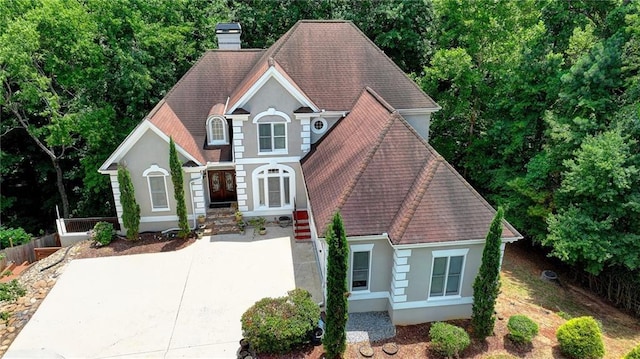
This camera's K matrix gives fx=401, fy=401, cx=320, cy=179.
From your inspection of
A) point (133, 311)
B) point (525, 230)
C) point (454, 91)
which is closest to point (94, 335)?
point (133, 311)

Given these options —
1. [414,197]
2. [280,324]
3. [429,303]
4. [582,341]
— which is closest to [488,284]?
[429,303]

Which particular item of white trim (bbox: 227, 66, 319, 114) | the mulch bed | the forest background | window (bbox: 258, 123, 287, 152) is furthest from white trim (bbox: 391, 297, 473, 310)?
the mulch bed

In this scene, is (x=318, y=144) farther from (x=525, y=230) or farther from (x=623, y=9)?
(x=623, y=9)

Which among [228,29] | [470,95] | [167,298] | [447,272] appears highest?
[228,29]

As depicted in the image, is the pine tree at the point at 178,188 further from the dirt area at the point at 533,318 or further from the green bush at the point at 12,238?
the green bush at the point at 12,238

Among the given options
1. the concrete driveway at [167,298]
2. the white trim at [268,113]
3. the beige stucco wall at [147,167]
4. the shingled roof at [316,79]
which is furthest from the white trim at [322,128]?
the beige stucco wall at [147,167]

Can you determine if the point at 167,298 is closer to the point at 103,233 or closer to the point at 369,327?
the point at 103,233
